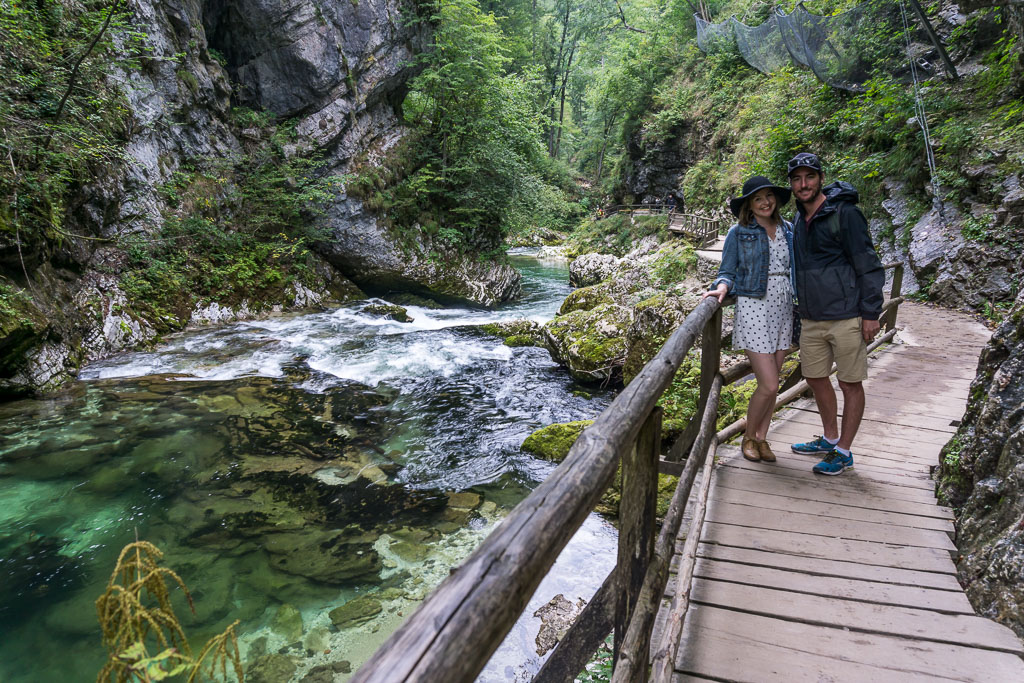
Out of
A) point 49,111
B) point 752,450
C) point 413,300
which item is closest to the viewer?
point 752,450

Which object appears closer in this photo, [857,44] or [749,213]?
[749,213]

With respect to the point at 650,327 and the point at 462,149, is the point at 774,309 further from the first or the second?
the point at 462,149

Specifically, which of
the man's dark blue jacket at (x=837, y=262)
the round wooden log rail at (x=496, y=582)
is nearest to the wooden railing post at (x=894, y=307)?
the man's dark blue jacket at (x=837, y=262)

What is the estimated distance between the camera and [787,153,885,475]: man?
305cm

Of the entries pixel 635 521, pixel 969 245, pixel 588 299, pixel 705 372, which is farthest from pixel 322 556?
pixel 969 245

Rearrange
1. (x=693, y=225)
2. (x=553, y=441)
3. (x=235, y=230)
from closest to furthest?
(x=553, y=441)
(x=235, y=230)
(x=693, y=225)

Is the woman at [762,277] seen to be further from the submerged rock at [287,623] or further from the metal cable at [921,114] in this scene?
the metal cable at [921,114]

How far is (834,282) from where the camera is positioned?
3160 millimetres

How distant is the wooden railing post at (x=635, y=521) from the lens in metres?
1.67

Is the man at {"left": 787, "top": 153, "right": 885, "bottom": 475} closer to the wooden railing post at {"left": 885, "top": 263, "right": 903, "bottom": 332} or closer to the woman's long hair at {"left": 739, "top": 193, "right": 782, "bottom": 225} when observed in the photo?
the woman's long hair at {"left": 739, "top": 193, "right": 782, "bottom": 225}

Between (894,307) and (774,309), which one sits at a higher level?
(774,309)

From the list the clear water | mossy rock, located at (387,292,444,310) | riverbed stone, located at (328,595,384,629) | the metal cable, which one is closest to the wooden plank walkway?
the clear water

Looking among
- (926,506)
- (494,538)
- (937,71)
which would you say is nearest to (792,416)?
(926,506)

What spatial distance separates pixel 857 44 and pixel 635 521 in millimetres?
15837
